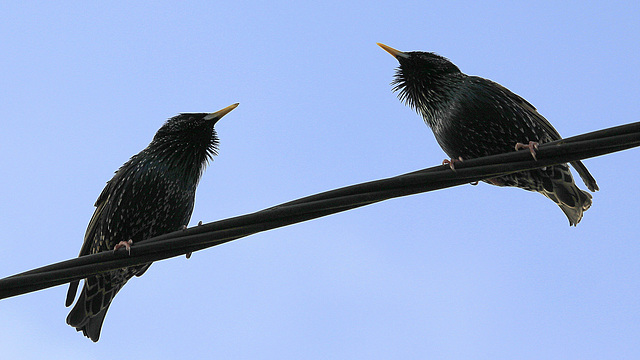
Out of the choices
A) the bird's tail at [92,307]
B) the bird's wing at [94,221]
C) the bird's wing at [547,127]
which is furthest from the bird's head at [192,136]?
the bird's wing at [547,127]

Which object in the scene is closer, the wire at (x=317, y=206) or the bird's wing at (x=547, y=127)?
the wire at (x=317, y=206)

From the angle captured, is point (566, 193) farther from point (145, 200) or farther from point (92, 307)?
point (92, 307)

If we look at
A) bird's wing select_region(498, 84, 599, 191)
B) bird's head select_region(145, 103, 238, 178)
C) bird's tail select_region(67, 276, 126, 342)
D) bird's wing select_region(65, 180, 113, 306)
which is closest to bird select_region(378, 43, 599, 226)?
bird's wing select_region(498, 84, 599, 191)

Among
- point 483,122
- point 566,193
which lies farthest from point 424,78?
point 566,193

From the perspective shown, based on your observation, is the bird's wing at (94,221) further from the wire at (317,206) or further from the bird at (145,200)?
the wire at (317,206)

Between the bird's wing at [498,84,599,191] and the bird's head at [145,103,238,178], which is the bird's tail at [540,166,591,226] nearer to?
the bird's wing at [498,84,599,191]

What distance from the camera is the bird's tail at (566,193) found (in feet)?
12.8

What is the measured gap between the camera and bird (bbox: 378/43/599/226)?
153 inches

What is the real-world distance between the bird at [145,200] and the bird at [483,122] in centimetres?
126

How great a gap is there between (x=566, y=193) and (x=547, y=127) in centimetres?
43

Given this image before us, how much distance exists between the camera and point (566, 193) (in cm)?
399

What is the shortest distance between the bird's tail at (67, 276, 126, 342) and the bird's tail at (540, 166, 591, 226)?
278cm

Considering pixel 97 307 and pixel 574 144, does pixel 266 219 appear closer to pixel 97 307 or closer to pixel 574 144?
pixel 574 144

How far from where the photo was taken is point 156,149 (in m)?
4.24
